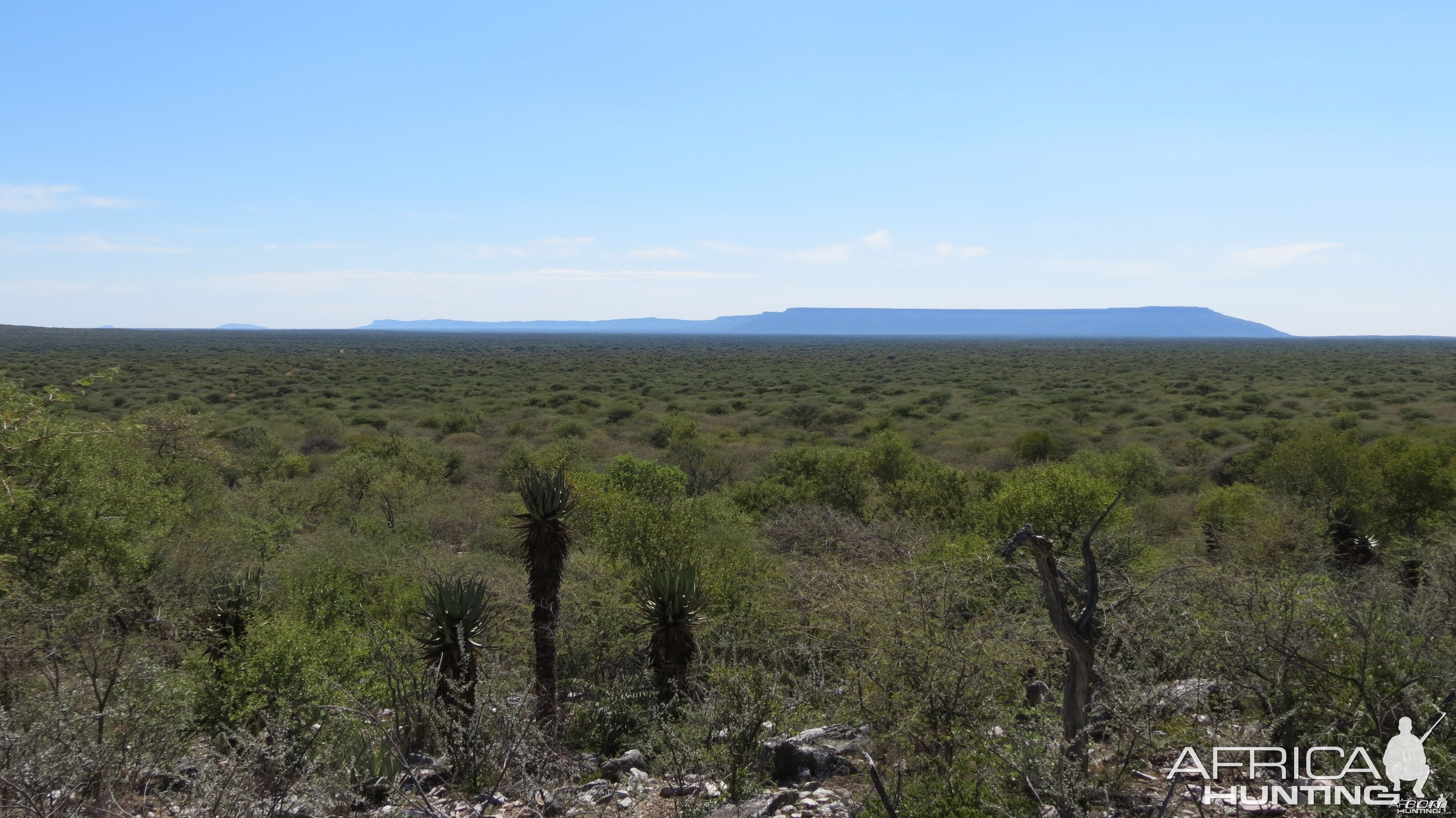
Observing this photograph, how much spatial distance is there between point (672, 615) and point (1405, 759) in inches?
292

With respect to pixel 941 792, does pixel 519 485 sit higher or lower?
higher

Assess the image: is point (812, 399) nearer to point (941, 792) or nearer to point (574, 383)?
point (574, 383)

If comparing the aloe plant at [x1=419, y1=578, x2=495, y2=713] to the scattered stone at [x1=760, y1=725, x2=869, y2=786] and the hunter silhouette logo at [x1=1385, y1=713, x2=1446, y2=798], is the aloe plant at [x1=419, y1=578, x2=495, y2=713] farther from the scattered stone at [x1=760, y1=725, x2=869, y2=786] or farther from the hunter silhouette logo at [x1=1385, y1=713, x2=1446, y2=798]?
the hunter silhouette logo at [x1=1385, y1=713, x2=1446, y2=798]

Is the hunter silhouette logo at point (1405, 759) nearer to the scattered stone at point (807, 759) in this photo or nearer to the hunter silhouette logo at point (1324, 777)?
the hunter silhouette logo at point (1324, 777)

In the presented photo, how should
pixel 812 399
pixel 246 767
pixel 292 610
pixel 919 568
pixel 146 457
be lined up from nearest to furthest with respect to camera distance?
1. pixel 246 767
2. pixel 919 568
3. pixel 292 610
4. pixel 146 457
5. pixel 812 399

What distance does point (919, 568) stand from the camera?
38.6 feet

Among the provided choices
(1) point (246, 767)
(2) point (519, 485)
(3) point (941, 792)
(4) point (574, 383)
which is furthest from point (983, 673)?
(4) point (574, 383)

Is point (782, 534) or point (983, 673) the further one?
point (782, 534)

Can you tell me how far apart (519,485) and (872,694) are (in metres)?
5.04

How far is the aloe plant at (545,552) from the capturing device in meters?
9.59

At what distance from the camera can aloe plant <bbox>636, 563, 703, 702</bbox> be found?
1027 cm

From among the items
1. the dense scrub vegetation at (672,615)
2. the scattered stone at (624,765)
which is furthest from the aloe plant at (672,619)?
the scattered stone at (624,765)

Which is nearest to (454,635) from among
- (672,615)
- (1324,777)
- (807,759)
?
(672,615)

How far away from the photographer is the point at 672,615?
33.7 feet
